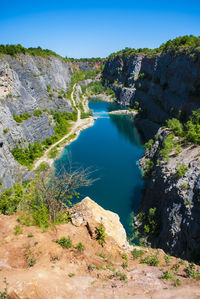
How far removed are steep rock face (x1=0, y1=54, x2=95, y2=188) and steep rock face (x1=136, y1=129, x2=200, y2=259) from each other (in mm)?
20812

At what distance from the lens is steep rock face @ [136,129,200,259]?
1738 centimetres

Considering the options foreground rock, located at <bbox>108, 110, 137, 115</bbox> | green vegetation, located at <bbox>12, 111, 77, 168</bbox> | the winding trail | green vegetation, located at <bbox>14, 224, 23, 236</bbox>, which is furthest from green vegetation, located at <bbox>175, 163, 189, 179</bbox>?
foreground rock, located at <bbox>108, 110, 137, 115</bbox>

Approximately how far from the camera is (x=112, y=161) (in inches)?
1556

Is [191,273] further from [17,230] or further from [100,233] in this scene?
[17,230]

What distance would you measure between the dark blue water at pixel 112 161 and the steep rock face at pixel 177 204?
328 centimetres

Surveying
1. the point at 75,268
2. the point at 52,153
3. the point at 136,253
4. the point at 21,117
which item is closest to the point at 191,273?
the point at 136,253

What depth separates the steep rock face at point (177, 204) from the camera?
684 inches

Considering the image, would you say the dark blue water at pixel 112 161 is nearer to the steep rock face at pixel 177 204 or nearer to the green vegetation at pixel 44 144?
the steep rock face at pixel 177 204

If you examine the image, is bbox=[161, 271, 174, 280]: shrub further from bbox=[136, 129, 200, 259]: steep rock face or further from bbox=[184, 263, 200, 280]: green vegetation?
bbox=[136, 129, 200, 259]: steep rock face

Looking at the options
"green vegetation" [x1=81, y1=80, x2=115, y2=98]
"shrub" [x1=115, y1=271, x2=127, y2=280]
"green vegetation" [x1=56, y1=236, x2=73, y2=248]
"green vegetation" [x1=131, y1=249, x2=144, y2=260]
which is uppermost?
"green vegetation" [x1=81, y1=80, x2=115, y2=98]

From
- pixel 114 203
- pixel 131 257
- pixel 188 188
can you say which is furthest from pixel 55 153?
pixel 131 257

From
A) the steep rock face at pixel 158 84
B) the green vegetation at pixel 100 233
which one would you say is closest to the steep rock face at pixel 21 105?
the green vegetation at pixel 100 233

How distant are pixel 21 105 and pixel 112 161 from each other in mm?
24719

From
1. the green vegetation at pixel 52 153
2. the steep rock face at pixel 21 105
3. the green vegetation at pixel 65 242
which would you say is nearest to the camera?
the green vegetation at pixel 65 242
